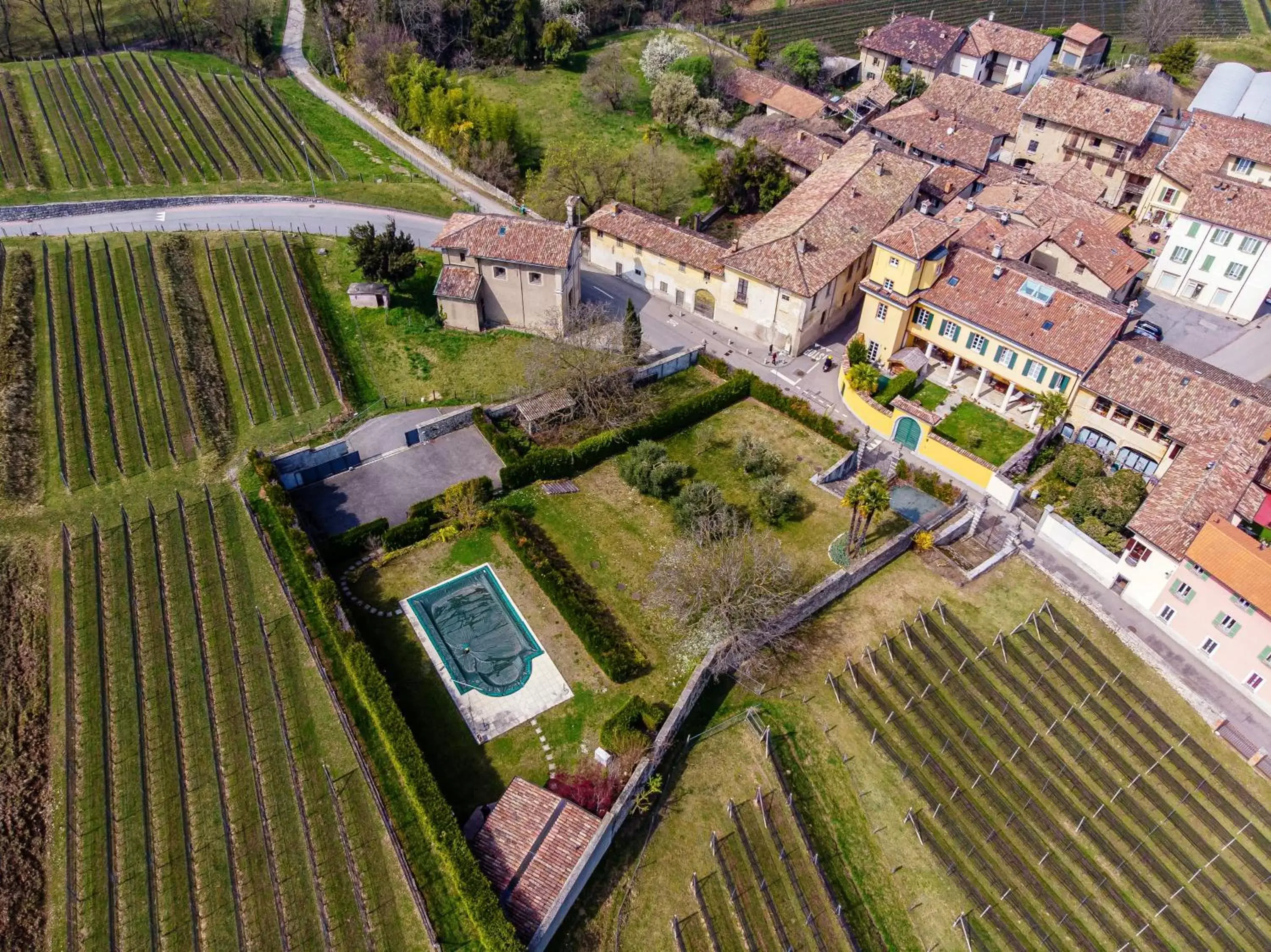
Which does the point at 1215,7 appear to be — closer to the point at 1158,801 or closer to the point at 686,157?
the point at 686,157

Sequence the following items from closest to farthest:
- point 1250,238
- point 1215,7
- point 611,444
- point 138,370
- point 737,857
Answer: point 737,857
point 611,444
point 138,370
point 1250,238
point 1215,7

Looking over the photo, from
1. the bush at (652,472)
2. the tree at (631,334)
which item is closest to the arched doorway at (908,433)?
the bush at (652,472)

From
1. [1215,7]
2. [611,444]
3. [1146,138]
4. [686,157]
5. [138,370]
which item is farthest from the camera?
[1215,7]

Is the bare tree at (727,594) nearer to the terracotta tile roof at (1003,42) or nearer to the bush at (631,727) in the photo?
the bush at (631,727)

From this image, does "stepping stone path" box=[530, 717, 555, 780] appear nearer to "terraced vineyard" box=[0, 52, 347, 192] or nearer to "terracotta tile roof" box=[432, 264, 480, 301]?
"terracotta tile roof" box=[432, 264, 480, 301]

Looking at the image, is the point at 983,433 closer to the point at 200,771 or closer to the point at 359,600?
the point at 359,600

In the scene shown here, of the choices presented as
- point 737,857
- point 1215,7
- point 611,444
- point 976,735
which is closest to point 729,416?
point 611,444

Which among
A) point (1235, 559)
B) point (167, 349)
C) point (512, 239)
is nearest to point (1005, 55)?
point (512, 239)
